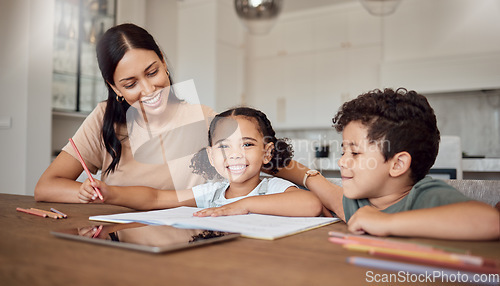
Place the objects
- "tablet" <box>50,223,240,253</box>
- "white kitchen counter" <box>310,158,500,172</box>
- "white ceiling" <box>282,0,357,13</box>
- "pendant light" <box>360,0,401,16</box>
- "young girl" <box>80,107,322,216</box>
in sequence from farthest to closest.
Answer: "white ceiling" <box>282,0,357,13</box>, "pendant light" <box>360,0,401,16</box>, "white kitchen counter" <box>310,158,500,172</box>, "young girl" <box>80,107,322,216</box>, "tablet" <box>50,223,240,253</box>

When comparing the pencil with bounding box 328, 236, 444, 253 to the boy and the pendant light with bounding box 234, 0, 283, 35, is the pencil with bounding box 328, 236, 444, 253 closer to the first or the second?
the boy

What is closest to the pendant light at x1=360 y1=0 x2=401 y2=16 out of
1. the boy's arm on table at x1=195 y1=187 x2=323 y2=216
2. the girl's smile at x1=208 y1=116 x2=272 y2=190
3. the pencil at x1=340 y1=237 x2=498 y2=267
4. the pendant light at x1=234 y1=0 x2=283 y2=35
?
the pendant light at x1=234 y1=0 x2=283 y2=35

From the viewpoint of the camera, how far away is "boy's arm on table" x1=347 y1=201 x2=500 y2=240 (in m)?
0.58

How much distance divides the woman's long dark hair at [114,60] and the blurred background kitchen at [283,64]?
34.9 inches

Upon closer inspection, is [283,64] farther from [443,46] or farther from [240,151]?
[240,151]

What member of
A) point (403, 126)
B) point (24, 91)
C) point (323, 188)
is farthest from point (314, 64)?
point (403, 126)

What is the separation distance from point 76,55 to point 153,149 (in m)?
2.52

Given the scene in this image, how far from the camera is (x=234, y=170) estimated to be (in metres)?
1.10

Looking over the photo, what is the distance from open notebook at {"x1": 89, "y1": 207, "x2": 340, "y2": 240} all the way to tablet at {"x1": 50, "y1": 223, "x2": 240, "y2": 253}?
0.03 m

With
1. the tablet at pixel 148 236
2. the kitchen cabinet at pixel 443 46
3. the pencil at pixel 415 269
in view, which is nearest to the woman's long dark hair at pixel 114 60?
the tablet at pixel 148 236

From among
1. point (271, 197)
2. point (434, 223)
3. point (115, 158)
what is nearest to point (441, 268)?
point (434, 223)

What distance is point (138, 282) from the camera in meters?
0.39

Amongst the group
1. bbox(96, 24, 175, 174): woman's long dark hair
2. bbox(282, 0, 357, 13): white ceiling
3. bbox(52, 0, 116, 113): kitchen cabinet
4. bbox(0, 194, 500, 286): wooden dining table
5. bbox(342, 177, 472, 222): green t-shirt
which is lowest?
bbox(0, 194, 500, 286): wooden dining table

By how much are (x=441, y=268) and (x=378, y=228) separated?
0.62 ft
